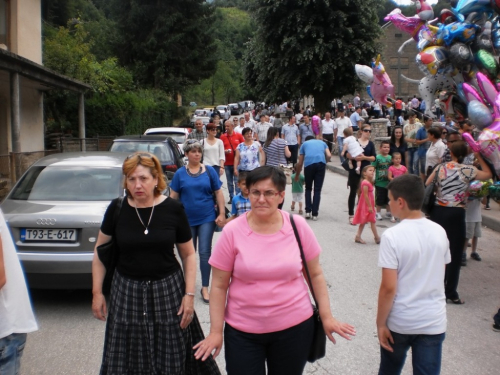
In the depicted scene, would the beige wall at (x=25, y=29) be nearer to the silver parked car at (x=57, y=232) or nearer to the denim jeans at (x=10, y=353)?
the silver parked car at (x=57, y=232)

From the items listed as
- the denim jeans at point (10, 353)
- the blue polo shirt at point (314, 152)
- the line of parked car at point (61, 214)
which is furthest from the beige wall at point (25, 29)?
the denim jeans at point (10, 353)

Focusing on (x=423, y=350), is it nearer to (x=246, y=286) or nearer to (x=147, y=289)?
(x=246, y=286)

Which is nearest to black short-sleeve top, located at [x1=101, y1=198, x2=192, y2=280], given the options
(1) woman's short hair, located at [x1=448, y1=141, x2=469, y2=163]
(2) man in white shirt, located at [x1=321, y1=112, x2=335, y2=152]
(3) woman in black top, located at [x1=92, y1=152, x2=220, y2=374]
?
(3) woman in black top, located at [x1=92, y1=152, x2=220, y2=374]

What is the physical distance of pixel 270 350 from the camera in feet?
10.2

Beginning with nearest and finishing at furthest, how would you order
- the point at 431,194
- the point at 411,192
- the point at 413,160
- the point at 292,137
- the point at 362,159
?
the point at 411,192 → the point at 431,194 → the point at 362,159 → the point at 413,160 → the point at 292,137

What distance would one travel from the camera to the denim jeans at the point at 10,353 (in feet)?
9.74

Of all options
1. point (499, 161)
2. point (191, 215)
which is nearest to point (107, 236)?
point (191, 215)

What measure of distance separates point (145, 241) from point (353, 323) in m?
2.98

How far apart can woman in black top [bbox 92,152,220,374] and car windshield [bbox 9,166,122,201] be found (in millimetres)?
2992

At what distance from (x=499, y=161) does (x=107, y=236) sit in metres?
4.69

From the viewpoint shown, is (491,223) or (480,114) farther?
(491,223)

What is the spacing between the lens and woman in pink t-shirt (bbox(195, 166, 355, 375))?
305 cm

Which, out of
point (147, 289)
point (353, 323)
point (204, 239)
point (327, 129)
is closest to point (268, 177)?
point (147, 289)

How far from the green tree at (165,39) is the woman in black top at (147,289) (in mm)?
36711
